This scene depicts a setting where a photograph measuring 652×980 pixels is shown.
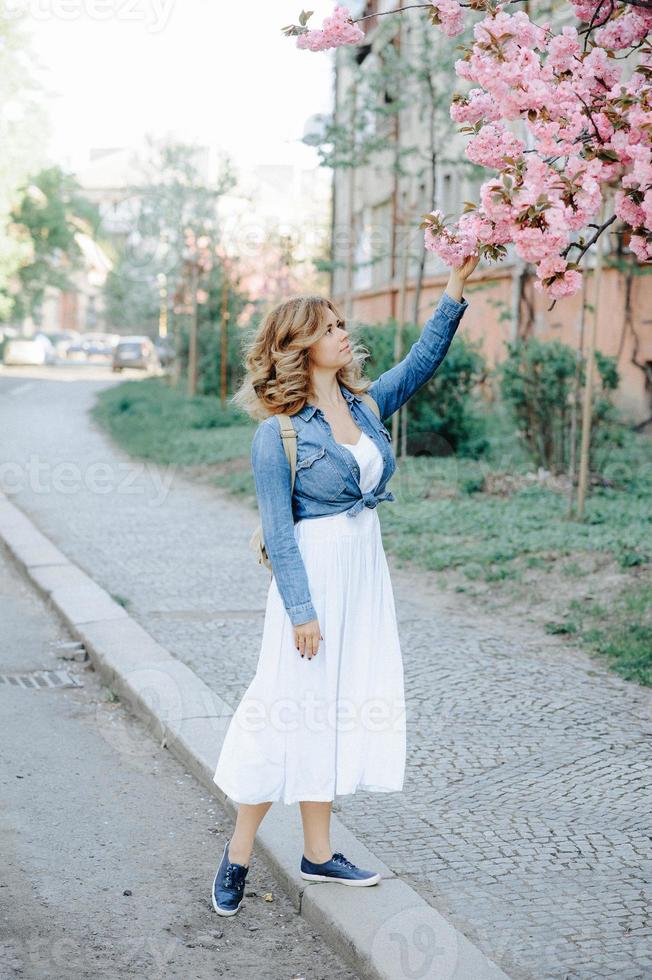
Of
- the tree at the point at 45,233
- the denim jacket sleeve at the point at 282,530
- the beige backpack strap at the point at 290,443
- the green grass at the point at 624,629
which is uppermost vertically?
the tree at the point at 45,233

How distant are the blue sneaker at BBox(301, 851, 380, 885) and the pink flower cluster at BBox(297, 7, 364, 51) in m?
2.55

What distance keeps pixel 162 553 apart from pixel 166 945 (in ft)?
20.9

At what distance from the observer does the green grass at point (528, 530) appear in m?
7.07

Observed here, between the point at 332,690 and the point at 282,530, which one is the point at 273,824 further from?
the point at 282,530

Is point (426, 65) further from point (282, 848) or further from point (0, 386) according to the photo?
point (0, 386)

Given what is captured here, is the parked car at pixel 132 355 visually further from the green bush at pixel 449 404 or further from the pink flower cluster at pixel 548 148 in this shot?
the pink flower cluster at pixel 548 148

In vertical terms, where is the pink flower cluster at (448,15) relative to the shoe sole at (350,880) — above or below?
above

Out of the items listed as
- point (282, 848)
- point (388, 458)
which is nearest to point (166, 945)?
point (282, 848)

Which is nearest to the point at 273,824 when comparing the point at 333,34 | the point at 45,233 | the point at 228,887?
the point at 228,887

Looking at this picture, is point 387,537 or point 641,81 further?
point 387,537

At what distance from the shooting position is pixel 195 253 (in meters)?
26.8

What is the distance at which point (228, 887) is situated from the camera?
370 centimetres

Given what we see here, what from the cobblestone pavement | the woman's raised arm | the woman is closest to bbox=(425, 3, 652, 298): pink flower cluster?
the woman's raised arm

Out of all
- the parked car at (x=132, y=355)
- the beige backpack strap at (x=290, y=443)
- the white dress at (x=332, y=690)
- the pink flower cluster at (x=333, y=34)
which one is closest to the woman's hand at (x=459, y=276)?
the white dress at (x=332, y=690)
